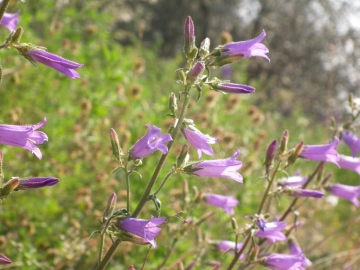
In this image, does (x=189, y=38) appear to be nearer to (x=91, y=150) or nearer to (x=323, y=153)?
(x=323, y=153)

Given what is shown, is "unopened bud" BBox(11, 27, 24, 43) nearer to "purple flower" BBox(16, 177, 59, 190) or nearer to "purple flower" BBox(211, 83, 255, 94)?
"purple flower" BBox(16, 177, 59, 190)

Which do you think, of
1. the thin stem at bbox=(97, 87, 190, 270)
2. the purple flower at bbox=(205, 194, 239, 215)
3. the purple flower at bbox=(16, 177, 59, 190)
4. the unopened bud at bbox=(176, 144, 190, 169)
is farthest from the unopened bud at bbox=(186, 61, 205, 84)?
the purple flower at bbox=(205, 194, 239, 215)

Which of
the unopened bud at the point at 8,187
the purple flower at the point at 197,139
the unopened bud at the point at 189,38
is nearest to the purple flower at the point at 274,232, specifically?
the purple flower at the point at 197,139

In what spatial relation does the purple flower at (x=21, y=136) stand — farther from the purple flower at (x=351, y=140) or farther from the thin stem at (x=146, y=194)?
the purple flower at (x=351, y=140)

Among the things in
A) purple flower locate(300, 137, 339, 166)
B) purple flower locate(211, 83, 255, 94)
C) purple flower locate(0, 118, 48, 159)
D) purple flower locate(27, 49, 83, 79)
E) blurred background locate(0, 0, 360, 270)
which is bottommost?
blurred background locate(0, 0, 360, 270)

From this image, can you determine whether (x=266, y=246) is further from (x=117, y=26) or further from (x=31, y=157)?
(x=117, y=26)

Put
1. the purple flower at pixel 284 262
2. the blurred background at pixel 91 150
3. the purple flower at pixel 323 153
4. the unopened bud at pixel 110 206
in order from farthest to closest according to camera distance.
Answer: the blurred background at pixel 91 150, the purple flower at pixel 323 153, the purple flower at pixel 284 262, the unopened bud at pixel 110 206

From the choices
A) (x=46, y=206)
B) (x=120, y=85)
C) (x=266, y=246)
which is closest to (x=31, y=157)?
(x=46, y=206)
